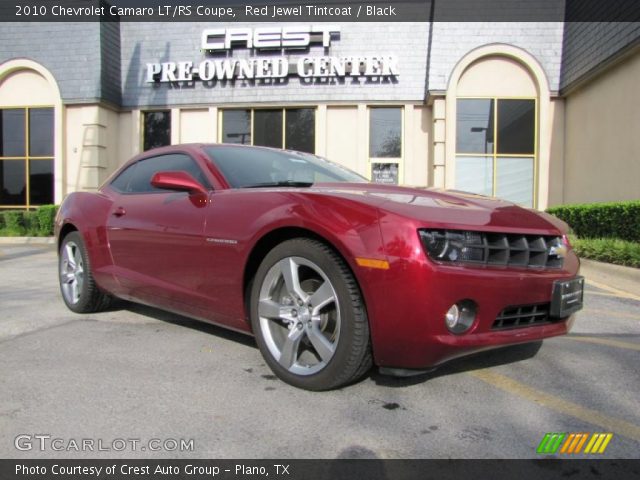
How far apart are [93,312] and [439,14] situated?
12216 mm

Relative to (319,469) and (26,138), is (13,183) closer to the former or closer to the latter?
(26,138)

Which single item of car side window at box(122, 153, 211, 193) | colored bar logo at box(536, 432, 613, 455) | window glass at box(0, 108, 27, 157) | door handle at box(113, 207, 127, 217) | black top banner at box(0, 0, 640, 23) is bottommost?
colored bar logo at box(536, 432, 613, 455)

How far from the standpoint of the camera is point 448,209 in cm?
261

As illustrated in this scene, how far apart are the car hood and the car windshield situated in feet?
1.72

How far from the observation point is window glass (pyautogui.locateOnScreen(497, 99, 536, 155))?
13742 mm

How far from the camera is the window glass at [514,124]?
1374 centimetres

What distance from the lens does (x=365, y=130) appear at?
14.4 m

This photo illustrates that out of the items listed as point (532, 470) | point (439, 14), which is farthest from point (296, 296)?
point (439, 14)

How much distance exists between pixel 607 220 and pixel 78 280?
836 cm

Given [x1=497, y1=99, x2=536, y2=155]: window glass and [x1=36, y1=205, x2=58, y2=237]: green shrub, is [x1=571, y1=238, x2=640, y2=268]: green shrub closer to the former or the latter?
[x1=497, y1=99, x2=536, y2=155]: window glass

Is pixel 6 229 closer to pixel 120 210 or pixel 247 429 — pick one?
pixel 120 210

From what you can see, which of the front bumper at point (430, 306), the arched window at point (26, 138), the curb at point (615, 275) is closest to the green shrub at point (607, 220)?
the curb at point (615, 275)

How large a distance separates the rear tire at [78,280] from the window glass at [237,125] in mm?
10692

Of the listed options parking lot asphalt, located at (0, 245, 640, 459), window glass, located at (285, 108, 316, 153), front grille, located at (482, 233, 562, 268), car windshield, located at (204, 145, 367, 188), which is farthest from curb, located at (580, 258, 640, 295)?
window glass, located at (285, 108, 316, 153)
